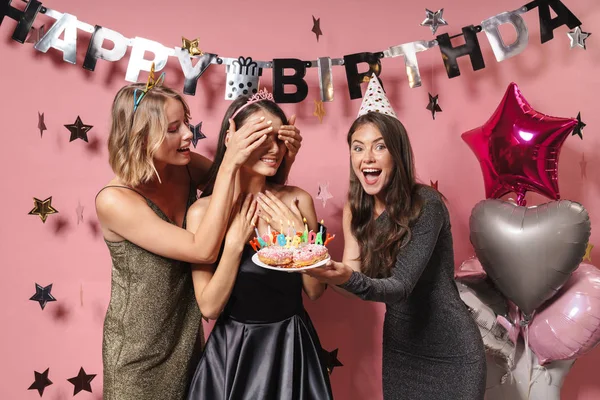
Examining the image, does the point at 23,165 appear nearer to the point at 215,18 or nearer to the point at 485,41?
the point at 215,18

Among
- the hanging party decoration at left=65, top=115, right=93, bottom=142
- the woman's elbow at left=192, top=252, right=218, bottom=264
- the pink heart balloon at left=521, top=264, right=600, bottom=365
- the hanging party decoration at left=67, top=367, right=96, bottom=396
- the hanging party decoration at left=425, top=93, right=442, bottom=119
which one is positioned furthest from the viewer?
the hanging party decoration at left=425, top=93, right=442, bottom=119

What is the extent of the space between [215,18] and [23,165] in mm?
1157

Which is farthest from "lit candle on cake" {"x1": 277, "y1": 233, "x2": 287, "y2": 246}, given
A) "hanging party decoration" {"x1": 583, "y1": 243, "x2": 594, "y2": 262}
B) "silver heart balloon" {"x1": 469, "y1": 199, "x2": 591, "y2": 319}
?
"hanging party decoration" {"x1": 583, "y1": 243, "x2": 594, "y2": 262}

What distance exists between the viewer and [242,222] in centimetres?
174

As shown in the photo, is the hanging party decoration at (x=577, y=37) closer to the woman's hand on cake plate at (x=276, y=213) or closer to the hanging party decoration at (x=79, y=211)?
the woman's hand on cake plate at (x=276, y=213)

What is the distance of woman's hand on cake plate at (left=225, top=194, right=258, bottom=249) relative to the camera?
1.70m

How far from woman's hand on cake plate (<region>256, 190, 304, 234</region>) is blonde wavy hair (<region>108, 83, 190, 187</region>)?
376mm

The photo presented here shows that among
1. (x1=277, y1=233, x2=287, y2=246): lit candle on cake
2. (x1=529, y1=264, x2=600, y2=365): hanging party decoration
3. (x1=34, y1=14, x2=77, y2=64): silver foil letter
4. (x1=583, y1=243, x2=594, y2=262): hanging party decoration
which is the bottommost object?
(x1=529, y1=264, x2=600, y2=365): hanging party decoration

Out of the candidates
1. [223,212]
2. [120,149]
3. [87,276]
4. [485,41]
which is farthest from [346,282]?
[485,41]

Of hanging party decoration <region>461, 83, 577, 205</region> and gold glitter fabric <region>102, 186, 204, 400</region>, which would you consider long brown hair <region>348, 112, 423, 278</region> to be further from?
gold glitter fabric <region>102, 186, 204, 400</region>

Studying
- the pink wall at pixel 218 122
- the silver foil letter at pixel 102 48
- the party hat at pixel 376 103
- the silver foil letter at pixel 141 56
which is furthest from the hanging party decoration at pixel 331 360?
the silver foil letter at pixel 102 48

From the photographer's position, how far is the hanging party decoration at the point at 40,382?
254 centimetres

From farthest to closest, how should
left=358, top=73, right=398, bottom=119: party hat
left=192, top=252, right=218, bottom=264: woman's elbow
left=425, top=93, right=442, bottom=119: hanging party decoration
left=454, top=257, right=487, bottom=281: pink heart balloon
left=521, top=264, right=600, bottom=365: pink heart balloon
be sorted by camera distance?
1. left=425, top=93, right=442, bottom=119: hanging party decoration
2. left=454, top=257, right=487, bottom=281: pink heart balloon
3. left=521, top=264, right=600, bottom=365: pink heart balloon
4. left=358, top=73, right=398, bottom=119: party hat
5. left=192, top=252, right=218, bottom=264: woman's elbow

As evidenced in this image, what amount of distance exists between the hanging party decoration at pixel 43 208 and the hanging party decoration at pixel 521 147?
1.99 m
